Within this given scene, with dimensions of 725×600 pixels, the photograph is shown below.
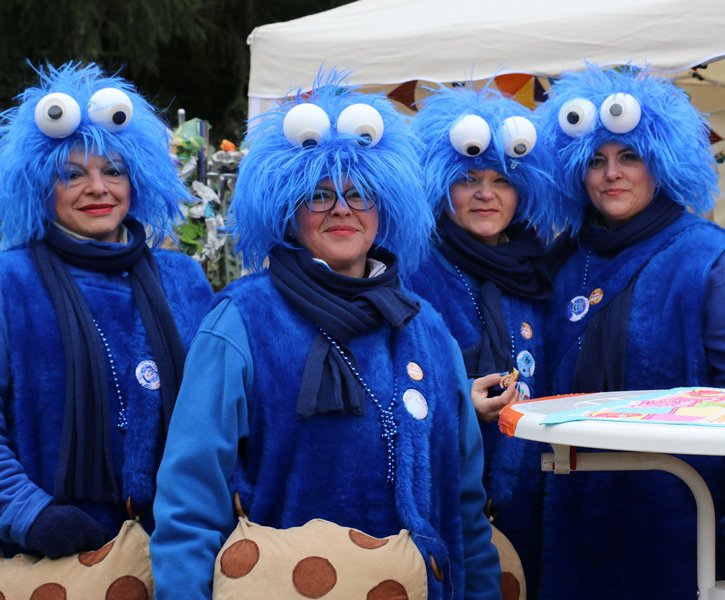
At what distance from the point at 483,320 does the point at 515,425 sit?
0.87 meters

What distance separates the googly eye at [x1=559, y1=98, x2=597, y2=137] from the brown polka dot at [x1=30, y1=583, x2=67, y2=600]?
5.78 feet

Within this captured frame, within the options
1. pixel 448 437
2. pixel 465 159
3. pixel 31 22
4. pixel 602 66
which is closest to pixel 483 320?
pixel 465 159

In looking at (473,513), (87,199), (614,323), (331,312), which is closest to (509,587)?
(473,513)

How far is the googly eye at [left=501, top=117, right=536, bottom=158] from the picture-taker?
3.01m

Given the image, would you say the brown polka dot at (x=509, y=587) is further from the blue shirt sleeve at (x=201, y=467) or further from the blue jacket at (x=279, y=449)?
the blue shirt sleeve at (x=201, y=467)

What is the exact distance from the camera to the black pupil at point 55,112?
104 inches

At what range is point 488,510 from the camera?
2889 millimetres

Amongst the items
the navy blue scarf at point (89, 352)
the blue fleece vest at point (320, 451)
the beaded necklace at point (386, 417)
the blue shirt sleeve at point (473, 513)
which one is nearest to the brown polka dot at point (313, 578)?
the blue fleece vest at point (320, 451)

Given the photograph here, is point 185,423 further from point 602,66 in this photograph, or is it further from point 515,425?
point 602,66

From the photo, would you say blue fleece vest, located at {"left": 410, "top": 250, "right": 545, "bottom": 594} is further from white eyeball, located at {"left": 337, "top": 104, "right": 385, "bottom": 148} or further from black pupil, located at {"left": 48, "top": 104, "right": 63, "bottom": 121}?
black pupil, located at {"left": 48, "top": 104, "right": 63, "bottom": 121}

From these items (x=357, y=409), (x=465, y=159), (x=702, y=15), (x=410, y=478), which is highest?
(x=702, y=15)

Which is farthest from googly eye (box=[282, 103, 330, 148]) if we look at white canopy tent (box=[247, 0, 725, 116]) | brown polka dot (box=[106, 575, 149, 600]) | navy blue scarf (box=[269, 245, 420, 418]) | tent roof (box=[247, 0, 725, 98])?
white canopy tent (box=[247, 0, 725, 116])

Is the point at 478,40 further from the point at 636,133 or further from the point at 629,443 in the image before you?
the point at 629,443

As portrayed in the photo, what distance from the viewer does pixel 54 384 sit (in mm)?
2484
